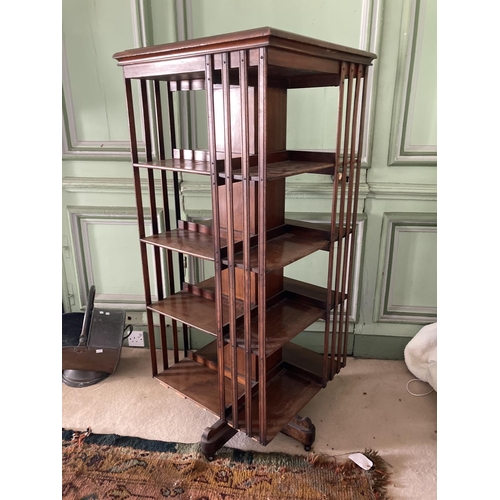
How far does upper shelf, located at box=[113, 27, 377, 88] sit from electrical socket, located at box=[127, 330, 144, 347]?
1.39m

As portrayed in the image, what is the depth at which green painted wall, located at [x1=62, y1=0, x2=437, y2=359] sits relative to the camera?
5.93 ft

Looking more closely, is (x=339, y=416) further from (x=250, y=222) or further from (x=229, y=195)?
(x=229, y=195)

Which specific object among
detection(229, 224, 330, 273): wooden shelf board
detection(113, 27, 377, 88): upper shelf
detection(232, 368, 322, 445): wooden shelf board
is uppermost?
detection(113, 27, 377, 88): upper shelf

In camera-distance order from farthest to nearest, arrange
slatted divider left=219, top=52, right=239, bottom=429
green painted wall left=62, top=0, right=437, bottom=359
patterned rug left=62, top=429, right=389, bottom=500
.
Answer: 1. green painted wall left=62, top=0, right=437, bottom=359
2. patterned rug left=62, top=429, right=389, bottom=500
3. slatted divider left=219, top=52, right=239, bottom=429

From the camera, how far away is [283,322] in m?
1.59

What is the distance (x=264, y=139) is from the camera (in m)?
1.20

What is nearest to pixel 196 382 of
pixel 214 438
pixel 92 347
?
pixel 214 438

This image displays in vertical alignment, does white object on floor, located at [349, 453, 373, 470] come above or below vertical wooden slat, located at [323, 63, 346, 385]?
below

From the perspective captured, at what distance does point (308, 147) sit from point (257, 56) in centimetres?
87

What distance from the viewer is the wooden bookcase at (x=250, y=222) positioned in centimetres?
124

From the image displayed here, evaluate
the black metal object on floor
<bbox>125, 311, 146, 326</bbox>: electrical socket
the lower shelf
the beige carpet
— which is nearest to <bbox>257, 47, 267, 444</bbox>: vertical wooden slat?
the lower shelf

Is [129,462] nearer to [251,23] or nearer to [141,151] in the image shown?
[141,151]

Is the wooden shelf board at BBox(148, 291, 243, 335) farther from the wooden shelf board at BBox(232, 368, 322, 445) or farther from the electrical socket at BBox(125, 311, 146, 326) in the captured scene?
the electrical socket at BBox(125, 311, 146, 326)
